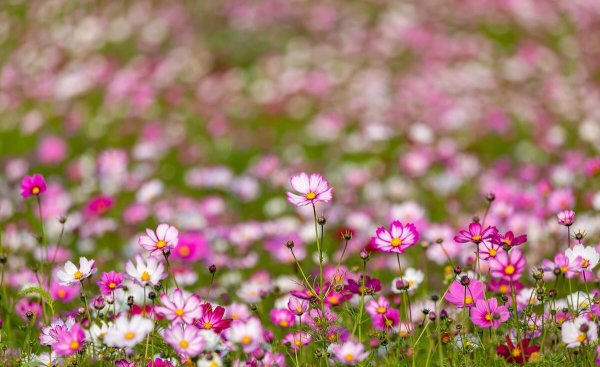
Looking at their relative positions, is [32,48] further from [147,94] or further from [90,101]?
[147,94]

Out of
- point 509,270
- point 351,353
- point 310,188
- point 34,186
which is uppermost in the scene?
point 34,186

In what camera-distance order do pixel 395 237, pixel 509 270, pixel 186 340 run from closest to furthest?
pixel 186 340, pixel 509 270, pixel 395 237

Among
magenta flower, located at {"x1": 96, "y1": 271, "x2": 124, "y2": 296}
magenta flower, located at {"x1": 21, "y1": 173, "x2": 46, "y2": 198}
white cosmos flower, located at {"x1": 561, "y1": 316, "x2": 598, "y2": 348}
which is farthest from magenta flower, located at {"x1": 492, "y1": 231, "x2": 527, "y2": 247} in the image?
magenta flower, located at {"x1": 21, "y1": 173, "x2": 46, "y2": 198}

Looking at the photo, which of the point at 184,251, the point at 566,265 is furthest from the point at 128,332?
the point at 184,251

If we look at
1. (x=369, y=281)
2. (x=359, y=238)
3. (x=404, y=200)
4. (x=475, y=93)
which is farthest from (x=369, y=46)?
(x=369, y=281)

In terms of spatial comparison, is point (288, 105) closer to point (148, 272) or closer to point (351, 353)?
point (148, 272)

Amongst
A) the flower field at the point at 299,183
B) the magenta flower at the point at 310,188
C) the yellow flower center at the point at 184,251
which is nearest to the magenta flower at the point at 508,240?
the flower field at the point at 299,183

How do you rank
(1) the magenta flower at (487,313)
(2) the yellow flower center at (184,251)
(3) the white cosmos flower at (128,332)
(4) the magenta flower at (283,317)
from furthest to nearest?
(2) the yellow flower center at (184,251) < (4) the magenta flower at (283,317) < (1) the magenta flower at (487,313) < (3) the white cosmos flower at (128,332)

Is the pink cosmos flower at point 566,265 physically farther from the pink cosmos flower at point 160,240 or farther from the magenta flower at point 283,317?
the pink cosmos flower at point 160,240
